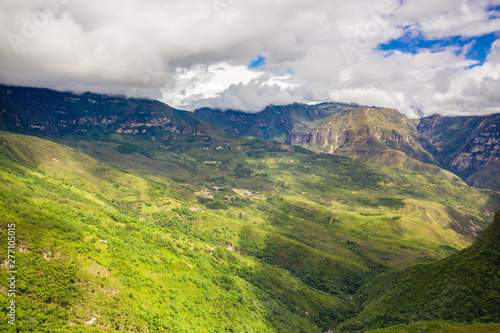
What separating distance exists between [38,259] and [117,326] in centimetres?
2106

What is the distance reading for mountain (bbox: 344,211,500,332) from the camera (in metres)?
69.1

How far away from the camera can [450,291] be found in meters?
79.2

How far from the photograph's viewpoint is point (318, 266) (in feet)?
513

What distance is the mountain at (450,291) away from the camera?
69.1m

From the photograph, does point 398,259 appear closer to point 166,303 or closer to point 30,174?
point 166,303

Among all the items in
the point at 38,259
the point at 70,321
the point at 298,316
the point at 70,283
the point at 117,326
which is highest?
the point at 38,259

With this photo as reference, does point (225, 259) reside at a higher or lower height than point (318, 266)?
higher

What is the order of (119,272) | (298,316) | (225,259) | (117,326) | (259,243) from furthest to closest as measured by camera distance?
(259,243) → (225,259) → (298,316) → (119,272) → (117,326)

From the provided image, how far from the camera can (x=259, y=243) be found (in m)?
178

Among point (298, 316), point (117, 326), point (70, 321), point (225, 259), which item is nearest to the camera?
point (70, 321)

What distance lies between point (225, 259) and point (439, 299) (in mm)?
91135

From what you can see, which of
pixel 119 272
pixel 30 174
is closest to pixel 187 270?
pixel 119 272

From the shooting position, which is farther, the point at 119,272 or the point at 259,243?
the point at 259,243

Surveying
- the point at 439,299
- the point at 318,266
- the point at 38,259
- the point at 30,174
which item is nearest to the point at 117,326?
the point at 38,259
